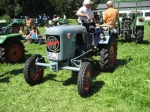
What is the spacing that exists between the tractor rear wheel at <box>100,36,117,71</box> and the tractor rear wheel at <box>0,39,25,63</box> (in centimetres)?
303

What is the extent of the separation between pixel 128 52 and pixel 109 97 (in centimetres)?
445

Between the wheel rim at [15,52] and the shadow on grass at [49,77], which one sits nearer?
the shadow on grass at [49,77]

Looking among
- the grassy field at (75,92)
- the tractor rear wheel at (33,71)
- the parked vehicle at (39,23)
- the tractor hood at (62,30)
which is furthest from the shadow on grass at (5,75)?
the parked vehicle at (39,23)

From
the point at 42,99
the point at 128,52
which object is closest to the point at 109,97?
the point at 42,99

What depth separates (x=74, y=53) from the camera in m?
5.20

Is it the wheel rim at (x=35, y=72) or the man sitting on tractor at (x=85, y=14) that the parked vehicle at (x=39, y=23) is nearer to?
the man sitting on tractor at (x=85, y=14)

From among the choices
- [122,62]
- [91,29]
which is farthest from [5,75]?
[122,62]

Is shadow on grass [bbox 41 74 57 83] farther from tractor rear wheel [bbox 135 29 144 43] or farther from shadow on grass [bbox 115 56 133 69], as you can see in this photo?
tractor rear wheel [bbox 135 29 144 43]

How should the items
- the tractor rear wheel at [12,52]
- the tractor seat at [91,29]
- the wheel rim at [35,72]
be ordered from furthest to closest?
the tractor rear wheel at [12,52], the tractor seat at [91,29], the wheel rim at [35,72]

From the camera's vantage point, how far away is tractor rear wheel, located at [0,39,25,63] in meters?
7.11

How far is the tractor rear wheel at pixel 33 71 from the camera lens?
505cm

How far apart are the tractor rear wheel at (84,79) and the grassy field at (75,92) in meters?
0.15

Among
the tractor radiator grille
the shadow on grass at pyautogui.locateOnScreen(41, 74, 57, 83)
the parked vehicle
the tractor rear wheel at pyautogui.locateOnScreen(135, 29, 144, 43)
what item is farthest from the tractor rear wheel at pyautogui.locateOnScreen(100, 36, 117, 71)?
the parked vehicle

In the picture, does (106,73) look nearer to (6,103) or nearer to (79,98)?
(79,98)
